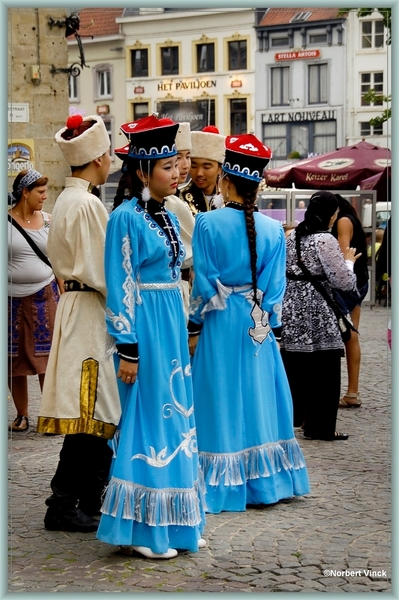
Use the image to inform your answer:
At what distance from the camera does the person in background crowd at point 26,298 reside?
8.01 m

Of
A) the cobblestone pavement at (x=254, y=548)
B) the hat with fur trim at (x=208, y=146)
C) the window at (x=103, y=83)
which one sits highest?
the window at (x=103, y=83)

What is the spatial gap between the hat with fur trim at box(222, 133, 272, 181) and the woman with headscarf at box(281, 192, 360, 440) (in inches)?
78.4

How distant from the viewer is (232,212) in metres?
5.84

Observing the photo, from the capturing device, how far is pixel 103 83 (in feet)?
63.2

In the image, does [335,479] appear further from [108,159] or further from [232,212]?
[108,159]

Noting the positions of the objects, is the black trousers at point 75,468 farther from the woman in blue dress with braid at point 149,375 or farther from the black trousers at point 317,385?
the black trousers at point 317,385

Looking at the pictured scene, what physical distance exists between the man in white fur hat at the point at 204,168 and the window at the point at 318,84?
16540 mm

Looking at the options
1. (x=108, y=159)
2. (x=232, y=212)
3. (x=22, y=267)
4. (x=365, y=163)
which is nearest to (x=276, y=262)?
(x=232, y=212)

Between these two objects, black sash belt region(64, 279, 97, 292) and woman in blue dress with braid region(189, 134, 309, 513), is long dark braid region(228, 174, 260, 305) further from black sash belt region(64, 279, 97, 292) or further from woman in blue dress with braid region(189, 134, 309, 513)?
black sash belt region(64, 279, 97, 292)

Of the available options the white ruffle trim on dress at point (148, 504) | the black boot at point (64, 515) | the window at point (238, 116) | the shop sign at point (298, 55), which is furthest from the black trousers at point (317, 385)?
the shop sign at point (298, 55)

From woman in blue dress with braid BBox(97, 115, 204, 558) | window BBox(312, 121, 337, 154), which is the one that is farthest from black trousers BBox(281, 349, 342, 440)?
window BBox(312, 121, 337, 154)

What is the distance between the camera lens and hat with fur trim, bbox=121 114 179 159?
15.8 feet

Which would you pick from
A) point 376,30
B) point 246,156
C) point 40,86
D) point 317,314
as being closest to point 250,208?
point 246,156

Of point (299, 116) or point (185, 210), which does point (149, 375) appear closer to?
point (185, 210)
